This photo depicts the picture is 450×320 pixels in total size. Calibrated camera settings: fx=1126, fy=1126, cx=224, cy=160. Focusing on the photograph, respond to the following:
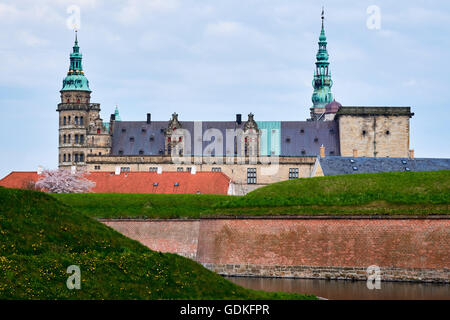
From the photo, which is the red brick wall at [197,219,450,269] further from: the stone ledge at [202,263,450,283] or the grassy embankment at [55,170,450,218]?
the grassy embankment at [55,170,450,218]

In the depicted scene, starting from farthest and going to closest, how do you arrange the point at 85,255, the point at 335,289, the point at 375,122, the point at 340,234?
1. the point at 375,122
2. the point at 340,234
3. the point at 335,289
4. the point at 85,255

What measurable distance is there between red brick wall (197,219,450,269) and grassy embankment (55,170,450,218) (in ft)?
1.90

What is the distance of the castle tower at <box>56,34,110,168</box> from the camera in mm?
119188

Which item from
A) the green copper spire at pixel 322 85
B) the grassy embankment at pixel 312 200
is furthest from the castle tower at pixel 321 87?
the grassy embankment at pixel 312 200

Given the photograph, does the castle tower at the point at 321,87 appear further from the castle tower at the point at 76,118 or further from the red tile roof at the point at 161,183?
the red tile roof at the point at 161,183

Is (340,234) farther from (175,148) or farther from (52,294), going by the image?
(175,148)

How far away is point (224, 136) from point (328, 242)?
61.3m

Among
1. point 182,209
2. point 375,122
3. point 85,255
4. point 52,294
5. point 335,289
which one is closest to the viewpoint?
point 52,294

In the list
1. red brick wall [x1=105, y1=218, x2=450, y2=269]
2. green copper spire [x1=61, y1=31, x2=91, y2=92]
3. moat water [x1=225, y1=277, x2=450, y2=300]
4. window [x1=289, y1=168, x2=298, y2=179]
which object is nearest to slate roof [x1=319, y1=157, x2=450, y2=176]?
red brick wall [x1=105, y1=218, x2=450, y2=269]

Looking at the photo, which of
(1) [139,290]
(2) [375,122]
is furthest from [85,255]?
(2) [375,122]

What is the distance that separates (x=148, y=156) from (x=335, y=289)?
6842 centimetres

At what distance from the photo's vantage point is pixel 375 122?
114 meters

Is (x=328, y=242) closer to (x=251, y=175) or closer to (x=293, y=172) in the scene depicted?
(x=293, y=172)

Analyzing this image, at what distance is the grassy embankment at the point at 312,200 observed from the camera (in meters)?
56.9
